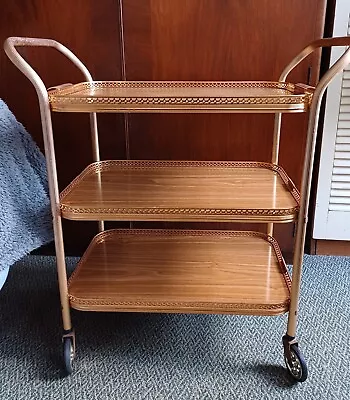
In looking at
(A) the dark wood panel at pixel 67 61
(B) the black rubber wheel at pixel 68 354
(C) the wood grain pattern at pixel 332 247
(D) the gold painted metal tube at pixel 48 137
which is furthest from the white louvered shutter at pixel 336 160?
(B) the black rubber wheel at pixel 68 354

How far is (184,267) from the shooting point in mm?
1145

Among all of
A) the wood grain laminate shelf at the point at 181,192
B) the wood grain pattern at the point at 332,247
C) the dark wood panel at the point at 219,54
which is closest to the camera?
the wood grain laminate shelf at the point at 181,192

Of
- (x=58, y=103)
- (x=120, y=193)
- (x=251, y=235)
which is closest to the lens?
(x=58, y=103)

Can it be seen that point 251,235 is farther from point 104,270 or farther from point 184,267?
point 104,270

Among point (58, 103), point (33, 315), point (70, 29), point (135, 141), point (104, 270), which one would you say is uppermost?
point (70, 29)

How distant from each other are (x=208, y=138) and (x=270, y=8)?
381 millimetres

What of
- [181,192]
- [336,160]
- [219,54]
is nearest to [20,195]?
[181,192]

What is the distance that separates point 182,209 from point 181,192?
0.40 feet

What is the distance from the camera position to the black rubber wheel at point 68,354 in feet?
3.25

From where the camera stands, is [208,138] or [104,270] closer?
[104,270]

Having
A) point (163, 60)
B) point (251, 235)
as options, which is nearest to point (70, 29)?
point (163, 60)

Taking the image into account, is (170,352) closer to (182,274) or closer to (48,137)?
(182,274)

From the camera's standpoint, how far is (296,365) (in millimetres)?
976

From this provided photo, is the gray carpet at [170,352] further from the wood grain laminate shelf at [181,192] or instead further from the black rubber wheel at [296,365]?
the wood grain laminate shelf at [181,192]
